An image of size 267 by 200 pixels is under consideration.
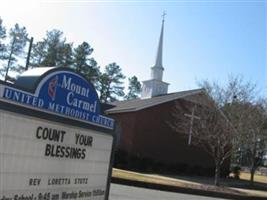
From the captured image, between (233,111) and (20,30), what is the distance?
53175mm

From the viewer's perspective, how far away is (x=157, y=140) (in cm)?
4075

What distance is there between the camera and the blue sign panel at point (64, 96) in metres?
5.39

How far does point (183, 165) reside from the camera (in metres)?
42.0

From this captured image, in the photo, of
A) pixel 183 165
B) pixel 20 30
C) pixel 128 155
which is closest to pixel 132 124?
pixel 128 155

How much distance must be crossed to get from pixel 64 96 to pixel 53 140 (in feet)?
1.78

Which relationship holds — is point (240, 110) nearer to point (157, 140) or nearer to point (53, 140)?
point (157, 140)

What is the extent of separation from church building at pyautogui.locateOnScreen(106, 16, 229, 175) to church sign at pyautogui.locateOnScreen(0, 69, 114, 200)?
3013 cm

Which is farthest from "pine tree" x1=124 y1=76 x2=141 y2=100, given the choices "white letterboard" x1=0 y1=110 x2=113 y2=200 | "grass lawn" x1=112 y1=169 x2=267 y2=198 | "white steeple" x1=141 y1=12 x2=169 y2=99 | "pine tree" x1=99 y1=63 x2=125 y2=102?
"white letterboard" x1=0 y1=110 x2=113 y2=200

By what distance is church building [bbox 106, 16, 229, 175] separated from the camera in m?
38.7

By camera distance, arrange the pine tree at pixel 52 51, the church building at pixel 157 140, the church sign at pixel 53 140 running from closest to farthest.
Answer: the church sign at pixel 53 140, the church building at pixel 157 140, the pine tree at pixel 52 51

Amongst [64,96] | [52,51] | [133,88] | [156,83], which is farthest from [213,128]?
[133,88]

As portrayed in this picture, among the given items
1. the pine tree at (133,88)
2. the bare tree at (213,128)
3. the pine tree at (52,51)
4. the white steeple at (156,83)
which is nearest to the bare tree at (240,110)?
the bare tree at (213,128)

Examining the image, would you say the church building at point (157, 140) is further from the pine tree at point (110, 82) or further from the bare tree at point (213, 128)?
the pine tree at point (110, 82)

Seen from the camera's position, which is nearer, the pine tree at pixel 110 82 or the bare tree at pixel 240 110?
the bare tree at pixel 240 110
